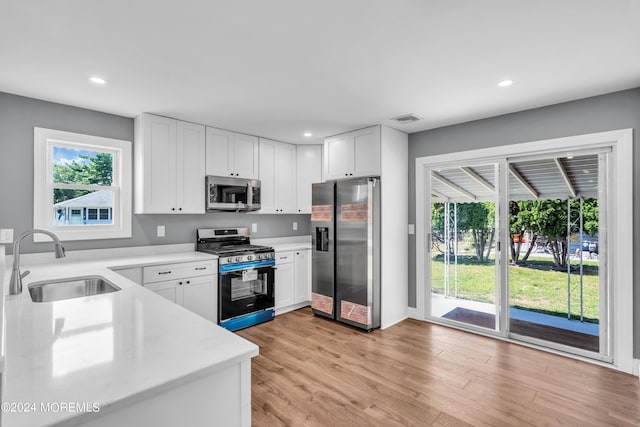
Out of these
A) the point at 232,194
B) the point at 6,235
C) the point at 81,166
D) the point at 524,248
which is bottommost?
the point at 524,248

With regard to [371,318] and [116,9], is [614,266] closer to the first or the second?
[371,318]

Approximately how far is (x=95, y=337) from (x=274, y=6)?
5.80ft

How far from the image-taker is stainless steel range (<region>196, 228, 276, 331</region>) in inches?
145

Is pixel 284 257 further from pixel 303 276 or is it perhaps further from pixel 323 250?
pixel 323 250

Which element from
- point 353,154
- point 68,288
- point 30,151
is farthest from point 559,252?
point 30,151

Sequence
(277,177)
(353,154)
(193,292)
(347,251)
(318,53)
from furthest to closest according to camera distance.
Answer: (277,177) < (353,154) < (347,251) < (193,292) < (318,53)

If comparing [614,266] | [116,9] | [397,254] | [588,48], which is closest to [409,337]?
[397,254]

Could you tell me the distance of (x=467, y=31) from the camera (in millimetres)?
1950

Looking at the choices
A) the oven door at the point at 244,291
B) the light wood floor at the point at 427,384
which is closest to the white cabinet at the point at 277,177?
the oven door at the point at 244,291

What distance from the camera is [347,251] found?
4020mm

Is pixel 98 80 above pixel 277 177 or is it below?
above

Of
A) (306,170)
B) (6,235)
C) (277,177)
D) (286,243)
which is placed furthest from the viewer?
(286,243)

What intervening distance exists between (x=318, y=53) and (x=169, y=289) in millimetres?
2636

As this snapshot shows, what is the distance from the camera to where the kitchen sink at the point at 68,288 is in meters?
2.26
